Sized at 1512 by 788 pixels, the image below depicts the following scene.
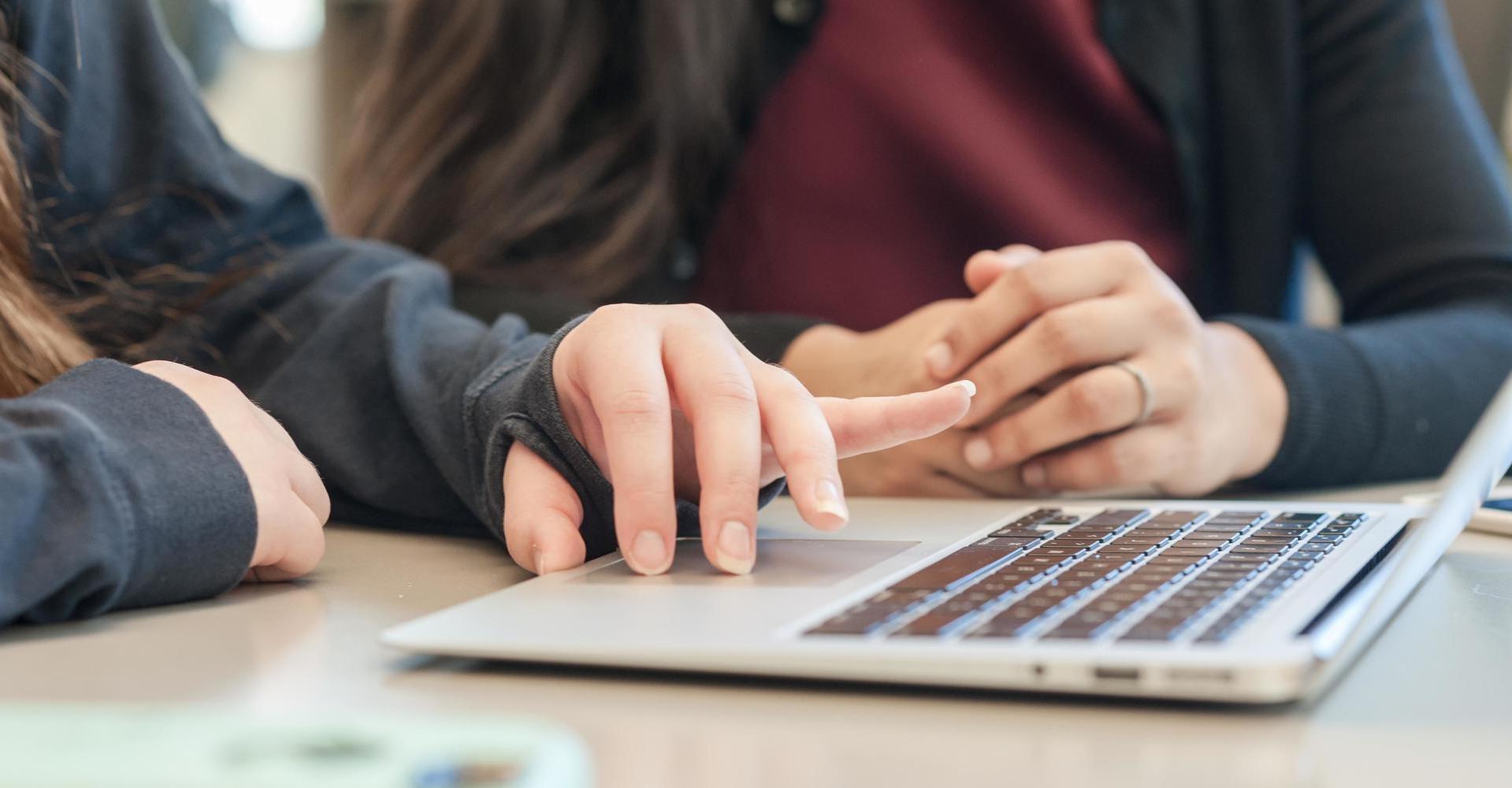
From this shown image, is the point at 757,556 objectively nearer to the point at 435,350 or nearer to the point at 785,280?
the point at 435,350

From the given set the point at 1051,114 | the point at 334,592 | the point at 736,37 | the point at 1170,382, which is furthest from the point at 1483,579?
the point at 736,37

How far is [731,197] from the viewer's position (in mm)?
1078

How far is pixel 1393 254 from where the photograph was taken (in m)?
0.97

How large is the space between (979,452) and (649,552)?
0.28 m

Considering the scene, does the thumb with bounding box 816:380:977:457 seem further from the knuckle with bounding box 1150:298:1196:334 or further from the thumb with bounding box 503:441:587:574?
the knuckle with bounding box 1150:298:1196:334

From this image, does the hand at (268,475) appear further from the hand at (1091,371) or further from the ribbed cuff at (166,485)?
the hand at (1091,371)

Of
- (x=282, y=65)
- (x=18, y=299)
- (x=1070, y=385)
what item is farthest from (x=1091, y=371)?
(x=282, y=65)

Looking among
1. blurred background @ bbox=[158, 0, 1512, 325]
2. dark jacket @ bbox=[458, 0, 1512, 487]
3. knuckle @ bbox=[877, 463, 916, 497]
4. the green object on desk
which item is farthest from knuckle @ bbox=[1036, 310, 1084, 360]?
blurred background @ bbox=[158, 0, 1512, 325]

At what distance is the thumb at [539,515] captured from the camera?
1.50 feet

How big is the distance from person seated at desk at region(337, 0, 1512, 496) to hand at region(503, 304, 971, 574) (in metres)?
0.46

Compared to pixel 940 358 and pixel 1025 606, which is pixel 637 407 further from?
pixel 940 358

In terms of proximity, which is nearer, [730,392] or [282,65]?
[730,392]

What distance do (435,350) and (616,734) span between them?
363 millimetres

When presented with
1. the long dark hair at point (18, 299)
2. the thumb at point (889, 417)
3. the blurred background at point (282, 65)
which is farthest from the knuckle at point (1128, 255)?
the blurred background at point (282, 65)
